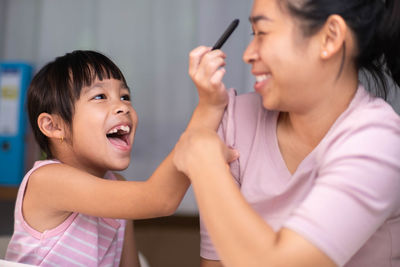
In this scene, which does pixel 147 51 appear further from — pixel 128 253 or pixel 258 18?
pixel 258 18

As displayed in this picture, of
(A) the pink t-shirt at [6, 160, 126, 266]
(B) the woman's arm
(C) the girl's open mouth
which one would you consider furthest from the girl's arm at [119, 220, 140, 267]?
(B) the woman's arm

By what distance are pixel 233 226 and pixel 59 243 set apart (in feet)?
1.89

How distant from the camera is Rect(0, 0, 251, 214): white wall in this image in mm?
2111

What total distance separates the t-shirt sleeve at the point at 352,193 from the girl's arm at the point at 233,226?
2cm

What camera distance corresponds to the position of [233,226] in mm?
730

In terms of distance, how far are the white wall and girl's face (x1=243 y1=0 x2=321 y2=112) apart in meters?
1.08

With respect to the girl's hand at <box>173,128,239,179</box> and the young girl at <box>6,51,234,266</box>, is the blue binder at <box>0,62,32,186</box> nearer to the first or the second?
the young girl at <box>6,51,234,266</box>

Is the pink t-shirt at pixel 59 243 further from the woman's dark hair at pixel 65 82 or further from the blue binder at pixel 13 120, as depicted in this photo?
the blue binder at pixel 13 120

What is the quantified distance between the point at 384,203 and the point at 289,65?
0.31 m

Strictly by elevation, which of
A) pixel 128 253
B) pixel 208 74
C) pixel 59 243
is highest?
pixel 208 74

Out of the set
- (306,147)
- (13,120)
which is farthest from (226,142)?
(13,120)

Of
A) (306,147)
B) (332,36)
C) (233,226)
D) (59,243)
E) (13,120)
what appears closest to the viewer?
(233,226)

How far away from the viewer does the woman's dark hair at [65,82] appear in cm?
122

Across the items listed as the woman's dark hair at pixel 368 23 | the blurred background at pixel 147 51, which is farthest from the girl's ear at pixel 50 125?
the blurred background at pixel 147 51
